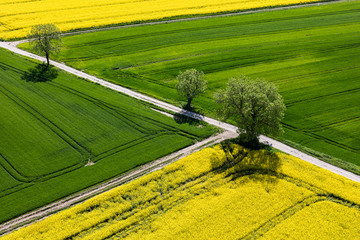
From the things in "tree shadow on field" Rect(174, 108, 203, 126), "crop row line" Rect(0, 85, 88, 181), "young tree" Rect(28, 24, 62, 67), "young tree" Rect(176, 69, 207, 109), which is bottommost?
"tree shadow on field" Rect(174, 108, 203, 126)

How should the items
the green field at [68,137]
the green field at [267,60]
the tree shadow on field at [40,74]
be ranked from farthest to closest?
the tree shadow on field at [40,74] < the green field at [267,60] < the green field at [68,137]

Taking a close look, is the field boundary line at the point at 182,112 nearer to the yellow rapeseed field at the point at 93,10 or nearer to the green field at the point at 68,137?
the green field at the point at 68,137

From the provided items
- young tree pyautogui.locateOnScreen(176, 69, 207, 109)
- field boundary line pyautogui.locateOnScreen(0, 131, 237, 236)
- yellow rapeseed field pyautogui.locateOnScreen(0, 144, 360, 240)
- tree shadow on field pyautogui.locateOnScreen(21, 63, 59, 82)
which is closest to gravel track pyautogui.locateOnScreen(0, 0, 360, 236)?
field boundary line pyautogui.locateOnScreen(0, 131, 237, 236)

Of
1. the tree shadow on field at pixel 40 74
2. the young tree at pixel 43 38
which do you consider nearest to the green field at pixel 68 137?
the tree shadow on field at pixel 40 74

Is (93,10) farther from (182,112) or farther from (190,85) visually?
(182,112)

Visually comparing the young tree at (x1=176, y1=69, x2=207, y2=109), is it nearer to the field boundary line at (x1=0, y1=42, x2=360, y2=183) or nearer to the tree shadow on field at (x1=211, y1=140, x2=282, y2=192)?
the field boundary line at (x1=0, y1=42, x2=360, y2=183)
